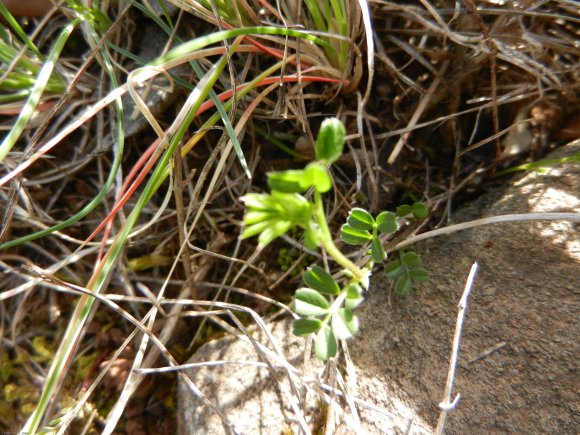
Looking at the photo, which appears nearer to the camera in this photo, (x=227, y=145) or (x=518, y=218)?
(x=518, y=218)

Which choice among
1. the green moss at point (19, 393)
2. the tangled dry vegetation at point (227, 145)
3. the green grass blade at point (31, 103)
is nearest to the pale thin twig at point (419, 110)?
the tangled dry vegetation at point (227, 145)

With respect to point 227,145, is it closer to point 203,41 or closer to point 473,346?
point 203,41

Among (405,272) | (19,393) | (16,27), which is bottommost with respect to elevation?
(19,393)

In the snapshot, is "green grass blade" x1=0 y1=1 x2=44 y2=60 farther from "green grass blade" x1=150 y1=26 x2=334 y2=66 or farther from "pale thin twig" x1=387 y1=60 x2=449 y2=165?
"pale thin twig" x1=387 y1=60 x2=449 y2=165

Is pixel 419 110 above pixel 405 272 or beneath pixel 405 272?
above

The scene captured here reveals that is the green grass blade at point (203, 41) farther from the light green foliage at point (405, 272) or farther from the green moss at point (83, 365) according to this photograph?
the green moss at point (83, 365)

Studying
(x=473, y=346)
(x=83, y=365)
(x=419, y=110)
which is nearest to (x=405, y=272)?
(x=473, y=346)

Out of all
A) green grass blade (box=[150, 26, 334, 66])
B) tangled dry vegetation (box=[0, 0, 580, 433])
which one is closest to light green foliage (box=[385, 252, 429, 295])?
tangled dry vegetation (box=[0, 0, 580, 433])
